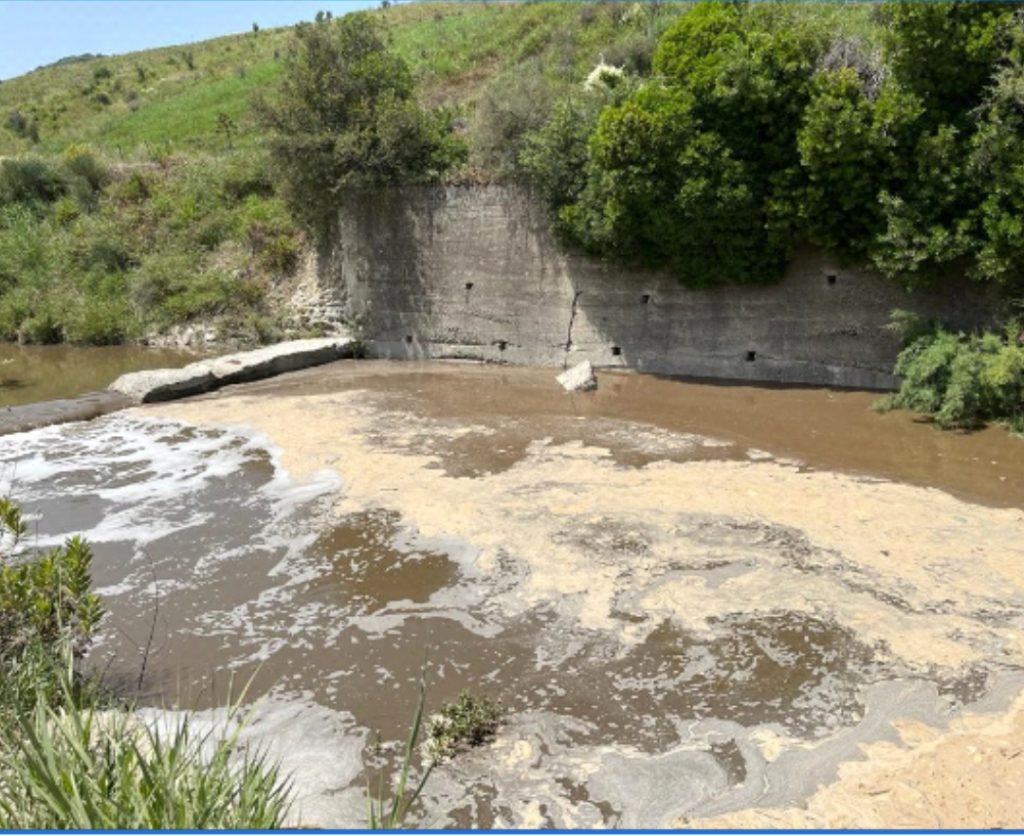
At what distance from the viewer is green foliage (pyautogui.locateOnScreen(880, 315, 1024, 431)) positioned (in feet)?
35.0

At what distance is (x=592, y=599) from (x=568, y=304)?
29.9ft

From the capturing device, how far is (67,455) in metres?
11.5

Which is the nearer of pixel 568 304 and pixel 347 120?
pixel 568 304

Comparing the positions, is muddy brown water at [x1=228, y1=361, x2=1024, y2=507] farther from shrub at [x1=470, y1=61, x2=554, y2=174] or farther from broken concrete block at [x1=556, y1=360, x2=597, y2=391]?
shrub at [x1=470, y1=61, x2=554, y2=174]

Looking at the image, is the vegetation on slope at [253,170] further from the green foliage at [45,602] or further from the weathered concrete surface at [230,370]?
the green foliage at [45,602]

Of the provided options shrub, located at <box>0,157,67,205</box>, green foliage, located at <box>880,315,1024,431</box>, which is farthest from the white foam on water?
shrub, located at <box>0,157,67,205</box>

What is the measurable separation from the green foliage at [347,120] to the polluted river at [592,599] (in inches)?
240

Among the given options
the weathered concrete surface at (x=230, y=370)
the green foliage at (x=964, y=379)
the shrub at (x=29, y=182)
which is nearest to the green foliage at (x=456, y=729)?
the green foliage at (x=964, y=379)

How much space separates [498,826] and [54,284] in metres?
21.0

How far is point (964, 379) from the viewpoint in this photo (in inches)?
428

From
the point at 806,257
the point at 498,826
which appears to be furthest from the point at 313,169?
the point at 498,826

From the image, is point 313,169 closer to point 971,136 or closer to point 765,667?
point 971,136

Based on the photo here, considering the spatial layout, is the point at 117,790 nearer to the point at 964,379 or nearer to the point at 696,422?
the point at 696,422

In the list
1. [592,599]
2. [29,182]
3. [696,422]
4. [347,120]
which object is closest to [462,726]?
[592,599]
